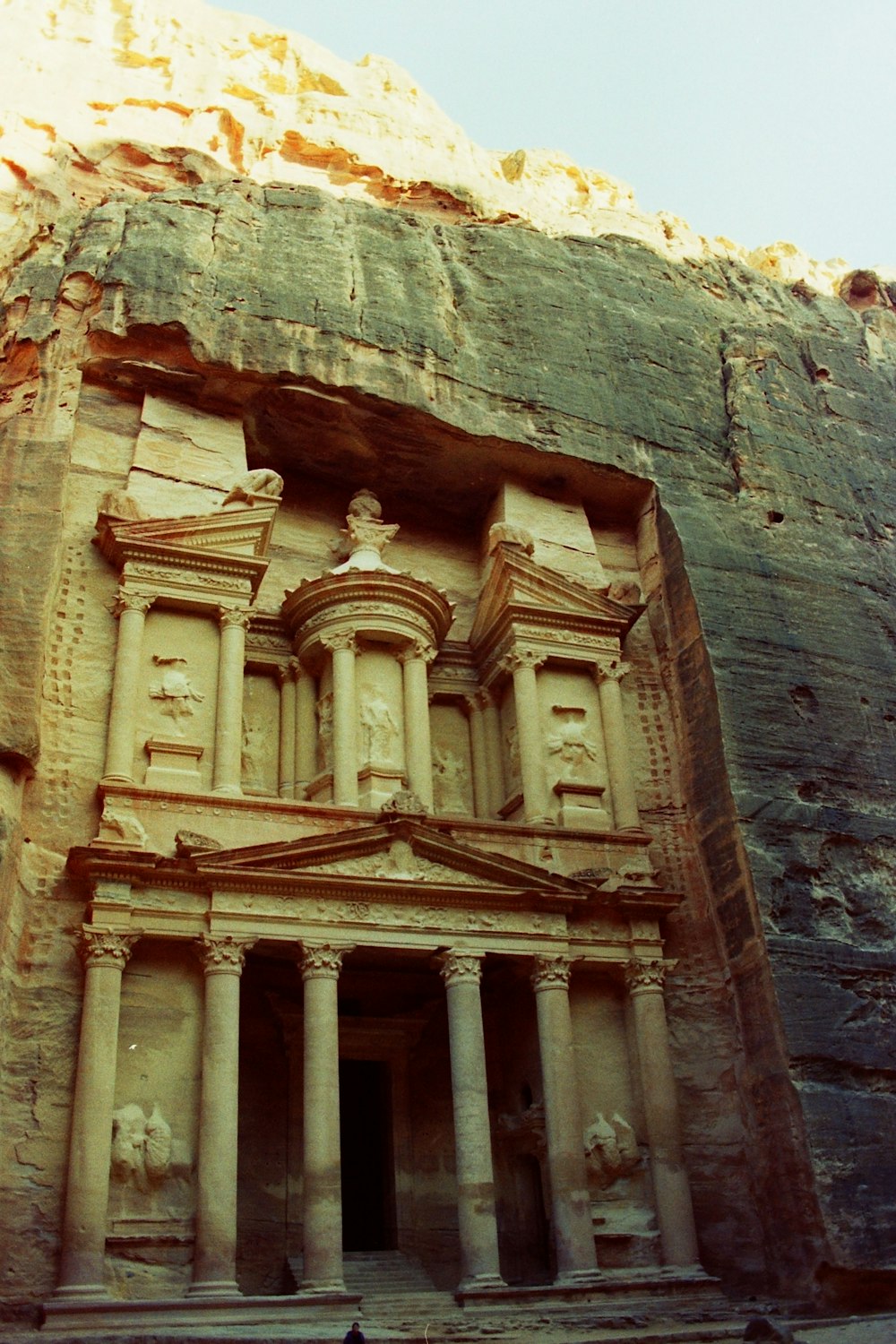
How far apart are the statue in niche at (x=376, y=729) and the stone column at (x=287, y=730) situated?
1.20 metres

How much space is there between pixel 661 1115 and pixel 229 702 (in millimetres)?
7434

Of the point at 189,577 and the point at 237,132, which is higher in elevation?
the point at 237,132

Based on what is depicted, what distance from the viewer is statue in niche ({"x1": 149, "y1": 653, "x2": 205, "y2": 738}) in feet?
50.6

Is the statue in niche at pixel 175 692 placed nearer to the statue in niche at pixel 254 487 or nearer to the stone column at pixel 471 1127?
the statue in niche at pixel 254 487

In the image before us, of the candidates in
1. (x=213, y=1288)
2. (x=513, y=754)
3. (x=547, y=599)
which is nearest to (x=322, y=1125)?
(x=213, y=1288)

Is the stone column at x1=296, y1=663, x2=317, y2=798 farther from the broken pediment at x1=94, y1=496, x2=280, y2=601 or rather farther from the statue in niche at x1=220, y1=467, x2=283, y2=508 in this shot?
the statue in niche at x1=220, y1=467, x2=283, y2=508

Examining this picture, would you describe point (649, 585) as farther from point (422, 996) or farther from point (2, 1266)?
point (2, 1266)

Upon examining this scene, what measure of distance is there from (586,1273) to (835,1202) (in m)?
2.84

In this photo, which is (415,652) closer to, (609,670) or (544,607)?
(544,607)

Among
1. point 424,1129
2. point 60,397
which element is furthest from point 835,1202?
point 60,397

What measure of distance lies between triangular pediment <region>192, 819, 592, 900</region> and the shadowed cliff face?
2574 millimetres

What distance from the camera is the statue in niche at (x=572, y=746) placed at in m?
17.0

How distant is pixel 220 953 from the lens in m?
13.3

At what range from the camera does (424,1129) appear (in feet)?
50.5
